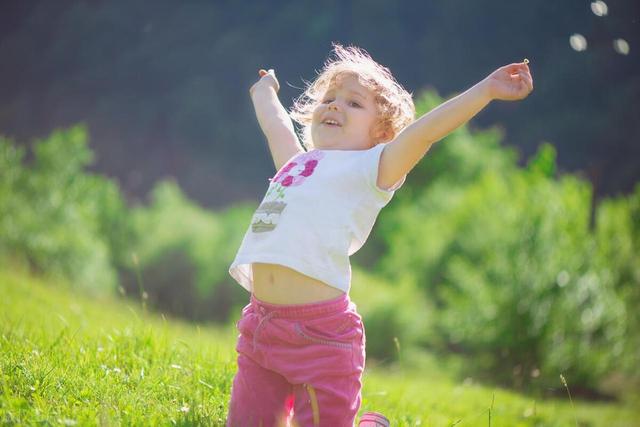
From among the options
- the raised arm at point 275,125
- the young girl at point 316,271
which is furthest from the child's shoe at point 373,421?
the raised arm at point 275,125

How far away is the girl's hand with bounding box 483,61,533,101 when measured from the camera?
204 cm

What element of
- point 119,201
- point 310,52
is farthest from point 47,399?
Answer: point 310,52

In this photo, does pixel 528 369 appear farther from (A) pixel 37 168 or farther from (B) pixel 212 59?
(B) pixel 212 59

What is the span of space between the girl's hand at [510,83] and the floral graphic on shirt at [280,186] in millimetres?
594

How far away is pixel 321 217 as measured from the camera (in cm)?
219

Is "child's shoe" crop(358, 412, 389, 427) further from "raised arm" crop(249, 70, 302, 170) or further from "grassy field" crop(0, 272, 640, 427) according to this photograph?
"raised arm" crop(249, 70, 302, 170)

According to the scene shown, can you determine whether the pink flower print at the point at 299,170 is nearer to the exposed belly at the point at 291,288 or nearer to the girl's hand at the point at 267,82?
the exposed belly at the point at 291,288

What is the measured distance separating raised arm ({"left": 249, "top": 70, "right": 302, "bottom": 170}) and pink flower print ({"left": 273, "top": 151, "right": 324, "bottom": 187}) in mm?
230

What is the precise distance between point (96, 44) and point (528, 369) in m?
21.2

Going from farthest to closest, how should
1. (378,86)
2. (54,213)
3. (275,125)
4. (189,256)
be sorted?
(189,256), (54,213), (275,125), (378,86)

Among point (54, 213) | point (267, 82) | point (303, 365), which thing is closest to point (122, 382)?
point (303, 365)

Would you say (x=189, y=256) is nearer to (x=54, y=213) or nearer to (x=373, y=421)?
(x=54, y=213)

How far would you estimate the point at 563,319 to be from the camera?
832 centimetres

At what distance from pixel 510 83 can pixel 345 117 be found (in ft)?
1.94
